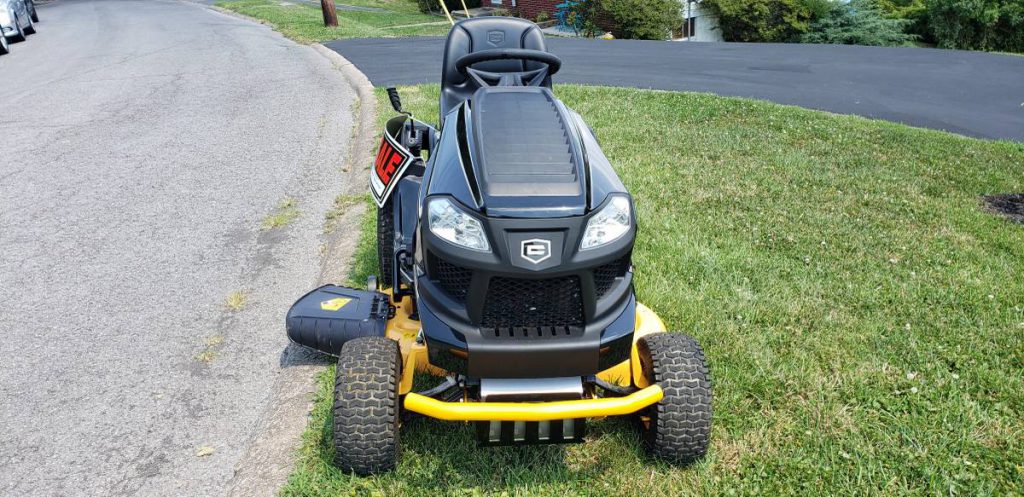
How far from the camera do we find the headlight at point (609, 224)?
256 centimetres

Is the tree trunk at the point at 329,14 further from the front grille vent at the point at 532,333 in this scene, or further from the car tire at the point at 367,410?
the front grille vent at the point at 532,333

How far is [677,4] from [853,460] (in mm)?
20437

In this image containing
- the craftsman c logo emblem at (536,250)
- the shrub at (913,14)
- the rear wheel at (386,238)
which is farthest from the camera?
the shrub at (913,14)

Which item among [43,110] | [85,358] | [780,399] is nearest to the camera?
[780,399]

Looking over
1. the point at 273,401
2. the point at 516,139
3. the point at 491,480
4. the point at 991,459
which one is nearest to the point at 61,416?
the point at 273,401

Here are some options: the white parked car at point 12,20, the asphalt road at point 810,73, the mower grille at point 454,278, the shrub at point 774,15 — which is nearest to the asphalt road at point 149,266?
the mower grille at point 454,278

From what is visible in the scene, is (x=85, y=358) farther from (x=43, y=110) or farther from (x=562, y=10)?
(x=562, y=10)

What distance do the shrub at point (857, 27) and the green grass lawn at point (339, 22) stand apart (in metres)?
10.7

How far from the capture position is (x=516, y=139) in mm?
2834

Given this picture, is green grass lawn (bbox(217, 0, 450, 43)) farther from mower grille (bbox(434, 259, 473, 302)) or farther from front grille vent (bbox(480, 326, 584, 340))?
front grille vent (bbox(480, 326, 584, 340))

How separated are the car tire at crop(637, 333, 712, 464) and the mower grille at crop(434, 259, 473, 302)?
808 millimetres

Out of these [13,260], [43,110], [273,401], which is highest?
[43,110]

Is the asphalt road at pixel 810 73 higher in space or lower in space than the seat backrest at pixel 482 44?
lower

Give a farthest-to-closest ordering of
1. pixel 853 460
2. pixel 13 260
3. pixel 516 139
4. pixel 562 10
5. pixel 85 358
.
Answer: pixel 562 10 < pixel 13 260 < pixel 85 358 < pixel 853 460 < pixel 516 139
